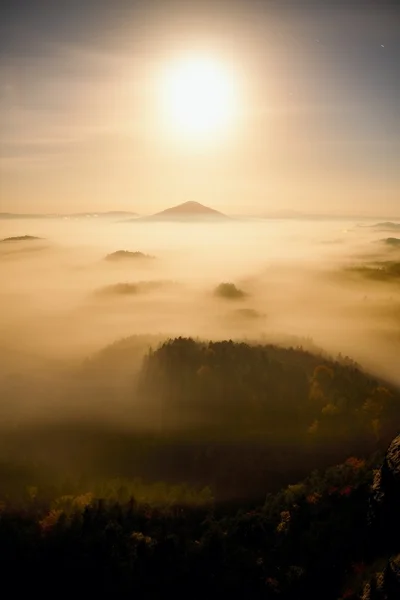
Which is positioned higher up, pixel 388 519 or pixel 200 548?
pixel 388 519

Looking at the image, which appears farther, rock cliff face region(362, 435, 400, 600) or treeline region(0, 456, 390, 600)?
treeline region(0, 456, 390, 600)

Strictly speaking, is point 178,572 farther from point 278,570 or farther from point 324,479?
point 324,479

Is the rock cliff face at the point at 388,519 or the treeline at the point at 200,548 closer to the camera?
the rock cliff face at the point at 388,519

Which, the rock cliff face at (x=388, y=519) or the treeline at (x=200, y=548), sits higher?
the rock cliff face at (x=388, y=519)


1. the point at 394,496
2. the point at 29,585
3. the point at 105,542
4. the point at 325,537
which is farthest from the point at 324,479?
the point at 394,496

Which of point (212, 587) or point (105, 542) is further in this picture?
point (105, 542)

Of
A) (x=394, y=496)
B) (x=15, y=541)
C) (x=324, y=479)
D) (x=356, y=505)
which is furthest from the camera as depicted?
(x=324, y=479)

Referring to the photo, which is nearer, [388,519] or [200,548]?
[388,519]

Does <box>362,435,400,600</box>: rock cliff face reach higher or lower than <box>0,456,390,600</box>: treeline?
higher
